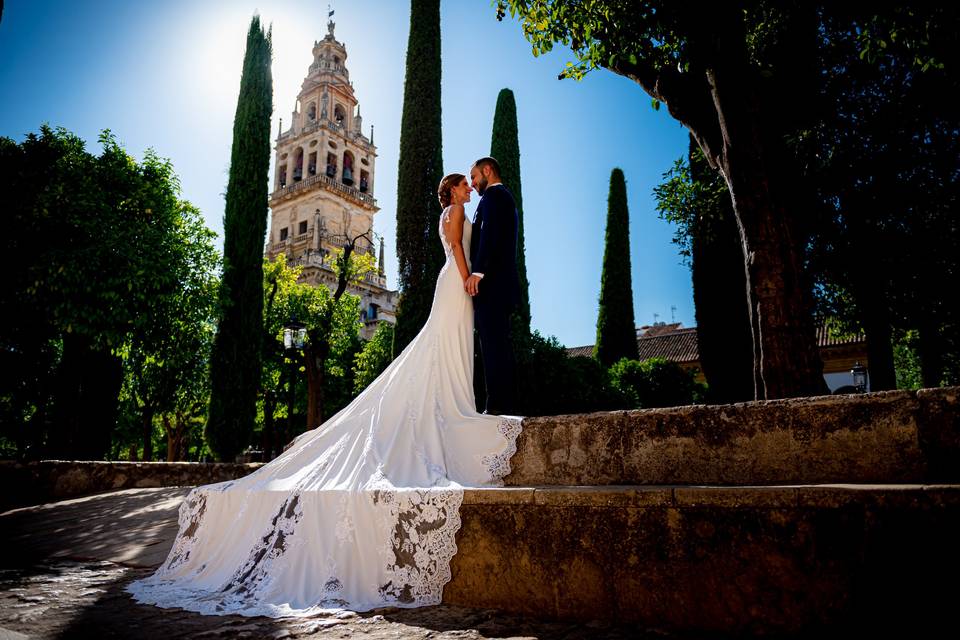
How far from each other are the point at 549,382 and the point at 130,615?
10.6 meters

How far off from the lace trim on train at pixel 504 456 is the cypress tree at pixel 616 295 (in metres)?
21.1

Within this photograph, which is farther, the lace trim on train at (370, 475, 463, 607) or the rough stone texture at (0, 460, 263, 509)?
the rough stone texture at (0, 460, 263, 509)

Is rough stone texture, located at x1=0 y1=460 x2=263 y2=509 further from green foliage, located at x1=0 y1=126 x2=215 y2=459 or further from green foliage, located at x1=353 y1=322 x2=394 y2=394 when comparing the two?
green foliage, located at x1=353 y1=322 x2=394 y2=394

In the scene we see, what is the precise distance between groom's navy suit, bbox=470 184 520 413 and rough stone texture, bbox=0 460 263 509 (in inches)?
243

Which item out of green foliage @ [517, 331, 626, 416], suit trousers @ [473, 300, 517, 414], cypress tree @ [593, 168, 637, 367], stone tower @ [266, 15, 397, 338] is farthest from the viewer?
stone tower @ [266, 15, 397, 338]

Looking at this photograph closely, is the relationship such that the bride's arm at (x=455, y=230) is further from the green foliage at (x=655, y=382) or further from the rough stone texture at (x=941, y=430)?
the green foliage at (x=655, y=382)

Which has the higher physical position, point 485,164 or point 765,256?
point 485,164

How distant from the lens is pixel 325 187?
44969 mm

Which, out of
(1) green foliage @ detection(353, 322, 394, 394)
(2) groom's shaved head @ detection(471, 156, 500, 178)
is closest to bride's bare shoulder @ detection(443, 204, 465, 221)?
(2) groom's shaved head @ detection(471, 156, 500, 178)

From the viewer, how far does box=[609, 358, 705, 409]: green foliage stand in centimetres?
1664

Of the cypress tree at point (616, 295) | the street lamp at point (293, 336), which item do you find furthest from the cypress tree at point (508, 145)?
the street lamp at point (293, 336)

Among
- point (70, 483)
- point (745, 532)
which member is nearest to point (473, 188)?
point (745, 532)

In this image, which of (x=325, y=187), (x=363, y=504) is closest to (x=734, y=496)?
(x=363, y=504)

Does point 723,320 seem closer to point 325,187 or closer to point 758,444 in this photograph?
point 758,444
